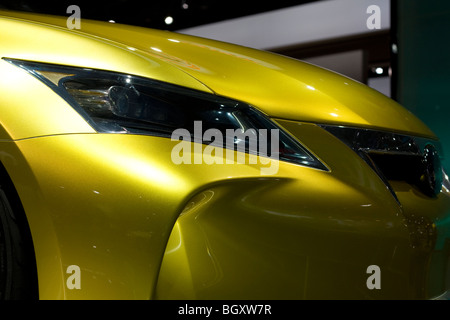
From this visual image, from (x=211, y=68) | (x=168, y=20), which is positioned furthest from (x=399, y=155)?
(x=168, y=20)

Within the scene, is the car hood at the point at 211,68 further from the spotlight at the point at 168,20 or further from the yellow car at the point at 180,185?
the spotlight at the point at 168,20

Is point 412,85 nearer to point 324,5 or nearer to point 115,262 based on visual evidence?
point 324,5

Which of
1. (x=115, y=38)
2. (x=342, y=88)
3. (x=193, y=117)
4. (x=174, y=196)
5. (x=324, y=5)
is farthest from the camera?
(x=324, y=5)

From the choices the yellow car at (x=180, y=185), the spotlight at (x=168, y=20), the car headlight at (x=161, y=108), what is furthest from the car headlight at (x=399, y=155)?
the spotlight at (x=168, y=20)

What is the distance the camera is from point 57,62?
105 cm

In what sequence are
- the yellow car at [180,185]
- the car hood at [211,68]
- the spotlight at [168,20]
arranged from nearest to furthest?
1. the yellow car at [180,185]
2. the car hood at [211,68]
3. the spotlight at [168,20]

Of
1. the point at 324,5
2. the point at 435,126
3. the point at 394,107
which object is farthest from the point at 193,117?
the point at 324,5

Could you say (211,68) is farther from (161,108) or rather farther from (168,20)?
(168,20)

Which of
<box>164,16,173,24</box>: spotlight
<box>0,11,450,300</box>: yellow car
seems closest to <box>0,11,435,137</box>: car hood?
<box>0,11,450,300</box>: yellow car

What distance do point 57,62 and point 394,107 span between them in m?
0.90

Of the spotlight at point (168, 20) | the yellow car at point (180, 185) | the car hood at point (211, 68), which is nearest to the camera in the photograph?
the yellow car at point (180, 185)

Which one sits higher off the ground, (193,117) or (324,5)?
(324,5)

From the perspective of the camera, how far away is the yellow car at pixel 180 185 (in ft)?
3.06

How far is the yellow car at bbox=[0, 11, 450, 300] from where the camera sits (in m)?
0.93
